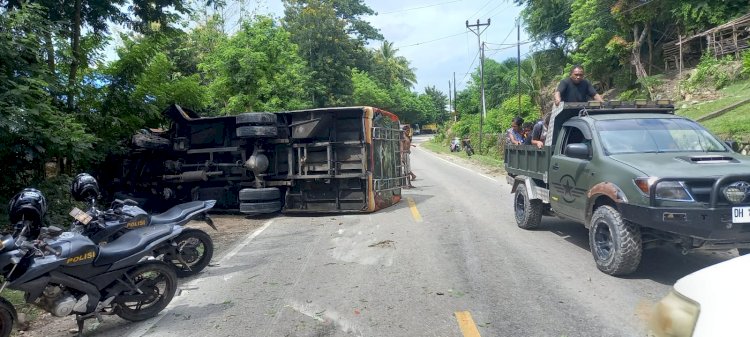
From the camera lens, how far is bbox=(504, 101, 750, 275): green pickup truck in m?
4.93

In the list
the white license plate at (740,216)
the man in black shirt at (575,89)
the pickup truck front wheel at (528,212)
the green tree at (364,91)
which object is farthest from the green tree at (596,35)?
the white license plate at (740,216)

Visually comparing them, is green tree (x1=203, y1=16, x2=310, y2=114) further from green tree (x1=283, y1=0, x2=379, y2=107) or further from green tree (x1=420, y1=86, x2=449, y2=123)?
green tree (x1=420, y1=86, x2=449, y2=123)

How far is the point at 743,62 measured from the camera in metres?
21.5

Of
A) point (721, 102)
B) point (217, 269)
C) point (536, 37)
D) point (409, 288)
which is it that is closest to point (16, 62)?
point (217, 269)

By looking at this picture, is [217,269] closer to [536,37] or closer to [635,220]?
[635,220]

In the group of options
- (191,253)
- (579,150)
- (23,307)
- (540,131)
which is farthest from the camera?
(540,131)

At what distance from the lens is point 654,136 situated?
6480 mm

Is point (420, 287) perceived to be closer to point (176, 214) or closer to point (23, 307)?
point (176, 214)

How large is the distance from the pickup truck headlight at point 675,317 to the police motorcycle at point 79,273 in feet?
14.5

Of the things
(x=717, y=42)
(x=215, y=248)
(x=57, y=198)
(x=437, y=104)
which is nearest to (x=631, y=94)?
(x=717, y=42)

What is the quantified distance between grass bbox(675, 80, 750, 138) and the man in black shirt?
887 cm

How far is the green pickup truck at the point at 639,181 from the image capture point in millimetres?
4934

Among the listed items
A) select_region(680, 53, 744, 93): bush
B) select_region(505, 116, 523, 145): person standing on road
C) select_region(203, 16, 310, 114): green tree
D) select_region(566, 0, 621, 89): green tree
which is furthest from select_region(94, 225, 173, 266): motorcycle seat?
select_region(566, 0, 621, 89): green tree

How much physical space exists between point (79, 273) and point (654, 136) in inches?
261
